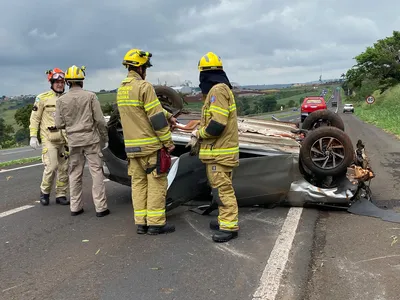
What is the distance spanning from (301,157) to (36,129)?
12.5ft

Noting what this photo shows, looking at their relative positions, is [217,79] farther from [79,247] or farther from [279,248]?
[79,247]

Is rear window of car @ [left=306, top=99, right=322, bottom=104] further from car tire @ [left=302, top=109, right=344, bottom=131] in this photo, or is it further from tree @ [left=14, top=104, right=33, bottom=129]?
tree @ [left=14, top=104, right=33, bottom=129]

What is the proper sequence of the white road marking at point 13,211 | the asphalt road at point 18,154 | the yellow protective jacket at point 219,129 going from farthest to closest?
the asphalt road at point 18,154 → the white road marking at point 13,211 → the yellow protective jacket at point 219,129

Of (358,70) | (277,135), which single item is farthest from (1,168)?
(358,70)

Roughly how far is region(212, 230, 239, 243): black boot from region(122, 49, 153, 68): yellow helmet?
77.7 inches

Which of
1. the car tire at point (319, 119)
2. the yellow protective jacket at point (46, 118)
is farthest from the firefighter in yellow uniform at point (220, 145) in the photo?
the car tire at point (319, 119)

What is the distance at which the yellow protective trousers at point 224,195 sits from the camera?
4.13m

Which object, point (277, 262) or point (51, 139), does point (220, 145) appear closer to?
point (277, 262)

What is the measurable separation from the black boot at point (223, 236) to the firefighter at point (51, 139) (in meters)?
2.73

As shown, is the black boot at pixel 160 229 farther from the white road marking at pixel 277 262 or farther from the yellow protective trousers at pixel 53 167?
the yellow protective trousers at pixel 53 167

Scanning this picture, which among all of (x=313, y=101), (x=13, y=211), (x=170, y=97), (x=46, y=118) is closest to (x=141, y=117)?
(x=46, y=118)

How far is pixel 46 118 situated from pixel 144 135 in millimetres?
2209

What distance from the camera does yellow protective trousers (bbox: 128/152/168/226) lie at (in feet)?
14.4

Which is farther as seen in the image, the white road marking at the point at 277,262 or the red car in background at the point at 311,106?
the red car in background at the point at 311,106
